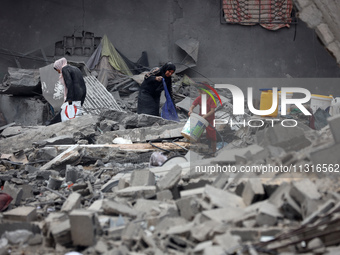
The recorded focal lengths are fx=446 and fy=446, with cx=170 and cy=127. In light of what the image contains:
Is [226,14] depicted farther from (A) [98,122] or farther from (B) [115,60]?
(A) [98,122]

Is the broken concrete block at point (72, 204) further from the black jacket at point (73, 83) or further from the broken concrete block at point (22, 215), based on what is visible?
the black jacket at point (73, 83)

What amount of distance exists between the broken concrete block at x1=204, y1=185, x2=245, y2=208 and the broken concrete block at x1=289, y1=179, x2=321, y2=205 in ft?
1.44

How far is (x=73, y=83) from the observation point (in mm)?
9383

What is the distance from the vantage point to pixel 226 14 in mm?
14719

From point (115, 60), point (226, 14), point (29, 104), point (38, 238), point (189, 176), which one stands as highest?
point (226, 14)

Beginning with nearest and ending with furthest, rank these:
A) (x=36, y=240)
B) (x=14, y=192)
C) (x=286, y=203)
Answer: (x=286, y=203) → (x=36, y=240) → (x=14, y=192)

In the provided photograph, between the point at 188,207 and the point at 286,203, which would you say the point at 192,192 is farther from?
the point at 286,203

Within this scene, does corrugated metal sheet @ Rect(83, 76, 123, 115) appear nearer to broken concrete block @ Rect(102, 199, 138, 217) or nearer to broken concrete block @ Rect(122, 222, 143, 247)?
broken concrete block @ Rect(102, 199, 138, 217)

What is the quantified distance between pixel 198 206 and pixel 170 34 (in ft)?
38.7

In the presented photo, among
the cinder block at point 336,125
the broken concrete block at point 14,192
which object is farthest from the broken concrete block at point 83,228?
the cinder block at point 336,125

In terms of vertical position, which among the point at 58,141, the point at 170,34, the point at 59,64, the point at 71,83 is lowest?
the point at 58,141

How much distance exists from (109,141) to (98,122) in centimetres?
101

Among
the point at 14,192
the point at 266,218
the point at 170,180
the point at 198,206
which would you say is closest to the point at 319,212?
the point at 266,218

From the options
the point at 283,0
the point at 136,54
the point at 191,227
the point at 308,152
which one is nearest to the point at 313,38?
A: the point at 283,0
